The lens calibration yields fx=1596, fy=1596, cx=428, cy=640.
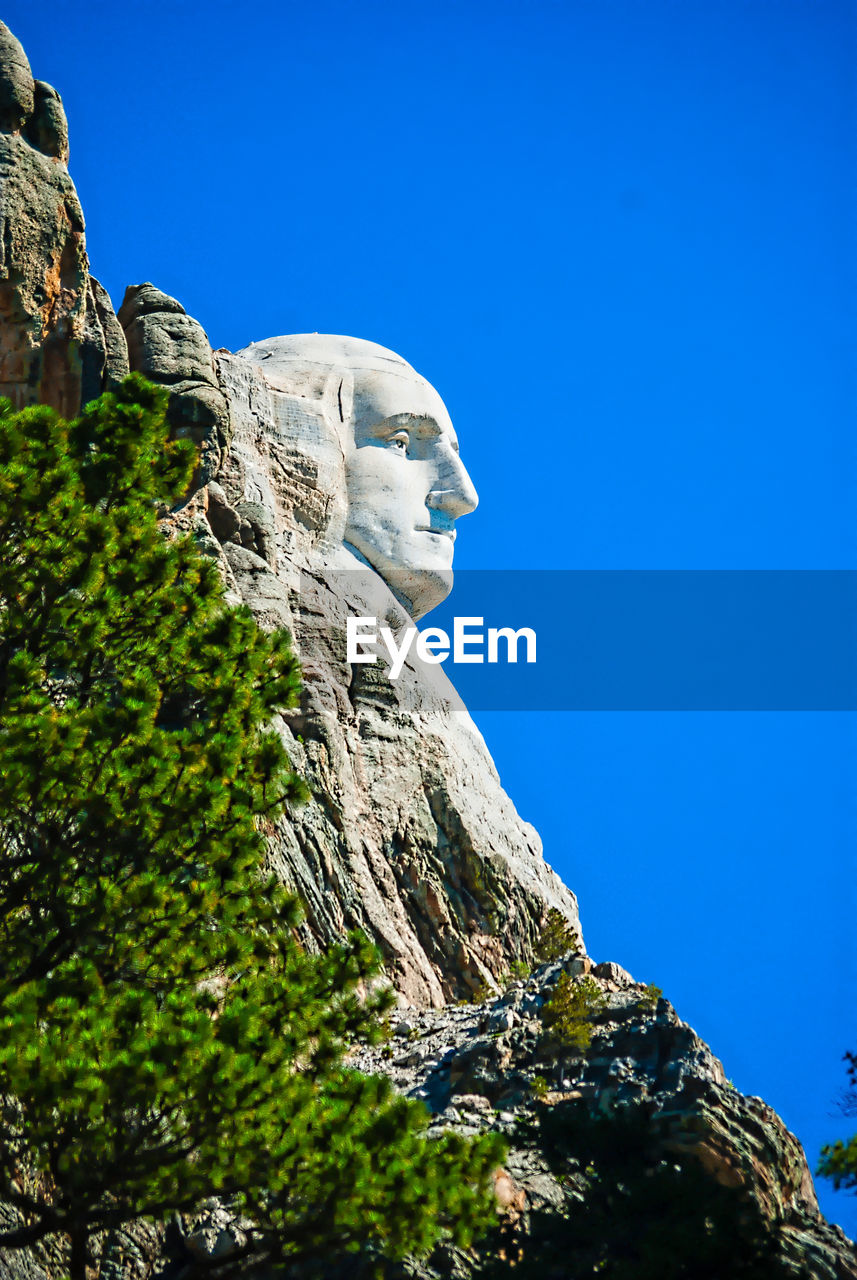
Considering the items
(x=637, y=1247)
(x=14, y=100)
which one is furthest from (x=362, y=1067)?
(x=14, y=100)

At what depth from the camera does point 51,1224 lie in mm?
13000

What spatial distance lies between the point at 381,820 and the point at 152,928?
550 inches

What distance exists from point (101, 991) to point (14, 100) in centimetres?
1615

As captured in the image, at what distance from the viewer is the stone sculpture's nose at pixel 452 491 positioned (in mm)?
33875

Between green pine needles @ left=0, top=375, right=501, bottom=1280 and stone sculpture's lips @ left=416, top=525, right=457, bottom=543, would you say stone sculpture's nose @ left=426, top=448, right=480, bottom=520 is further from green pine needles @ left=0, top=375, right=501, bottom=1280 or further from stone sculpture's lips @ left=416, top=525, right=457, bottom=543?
green pine needles @ left=0, top=375, right=501, bottom=1280

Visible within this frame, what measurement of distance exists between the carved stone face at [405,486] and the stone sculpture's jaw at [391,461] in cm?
2

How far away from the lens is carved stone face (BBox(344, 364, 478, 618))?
108 ft

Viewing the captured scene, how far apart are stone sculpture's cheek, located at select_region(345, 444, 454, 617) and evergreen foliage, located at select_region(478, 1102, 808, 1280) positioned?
16356 mm

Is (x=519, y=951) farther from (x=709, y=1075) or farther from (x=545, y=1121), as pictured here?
(x=545, y=1121)

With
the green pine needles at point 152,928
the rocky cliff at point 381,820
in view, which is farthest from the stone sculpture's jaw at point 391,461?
the green pine needles at point 152,928

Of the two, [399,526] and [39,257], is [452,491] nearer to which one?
[399,526]

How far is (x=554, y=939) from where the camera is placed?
29.1 metres

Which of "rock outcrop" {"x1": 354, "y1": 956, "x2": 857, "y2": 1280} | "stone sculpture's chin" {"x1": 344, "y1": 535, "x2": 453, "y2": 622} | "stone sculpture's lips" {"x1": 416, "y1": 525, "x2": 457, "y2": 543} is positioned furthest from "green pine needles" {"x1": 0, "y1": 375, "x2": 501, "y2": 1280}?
"stone sculpture's lips" {"x1": 416, "y1": 525, "x2": 457, "y2": 543}

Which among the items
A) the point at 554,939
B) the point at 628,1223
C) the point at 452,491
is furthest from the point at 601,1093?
the point at 452,491
